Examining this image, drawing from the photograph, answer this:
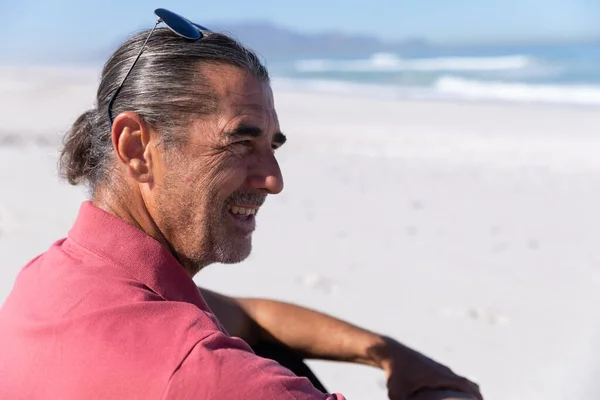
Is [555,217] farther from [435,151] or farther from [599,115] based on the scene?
[599,115]

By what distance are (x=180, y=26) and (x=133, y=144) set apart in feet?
0.88

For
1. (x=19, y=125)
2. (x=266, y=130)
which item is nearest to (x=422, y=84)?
(x=19, y=125)

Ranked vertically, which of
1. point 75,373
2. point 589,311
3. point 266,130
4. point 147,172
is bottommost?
point 589,311

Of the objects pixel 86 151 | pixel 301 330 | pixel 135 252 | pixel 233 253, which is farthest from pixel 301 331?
pixel 135 252

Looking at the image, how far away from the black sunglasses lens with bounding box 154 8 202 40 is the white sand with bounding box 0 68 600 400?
1547 mm

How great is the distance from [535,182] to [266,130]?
7297mm

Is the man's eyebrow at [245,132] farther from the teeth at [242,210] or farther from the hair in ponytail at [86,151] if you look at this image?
the hair in ponytail at [86,151]

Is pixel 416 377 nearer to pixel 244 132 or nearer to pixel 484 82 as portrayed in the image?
pixel 244 132

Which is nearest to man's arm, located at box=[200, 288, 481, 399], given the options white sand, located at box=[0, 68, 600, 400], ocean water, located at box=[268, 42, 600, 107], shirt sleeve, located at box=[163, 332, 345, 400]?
shirt sleeve, located at box=[163, 332, 345, 400]

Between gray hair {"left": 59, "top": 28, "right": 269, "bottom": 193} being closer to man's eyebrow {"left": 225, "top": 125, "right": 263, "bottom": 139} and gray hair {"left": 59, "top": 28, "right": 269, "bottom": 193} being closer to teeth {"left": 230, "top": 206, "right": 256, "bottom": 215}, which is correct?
man's eyebrow {"left": 225, "top": 125, "right": 263, "bottom": 139}

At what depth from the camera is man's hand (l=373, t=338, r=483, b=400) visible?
7.45 feet

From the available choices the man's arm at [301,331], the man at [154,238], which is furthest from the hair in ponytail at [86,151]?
the man's arm at [301,331]

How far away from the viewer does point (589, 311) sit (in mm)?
4871

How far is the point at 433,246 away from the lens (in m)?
6.17
